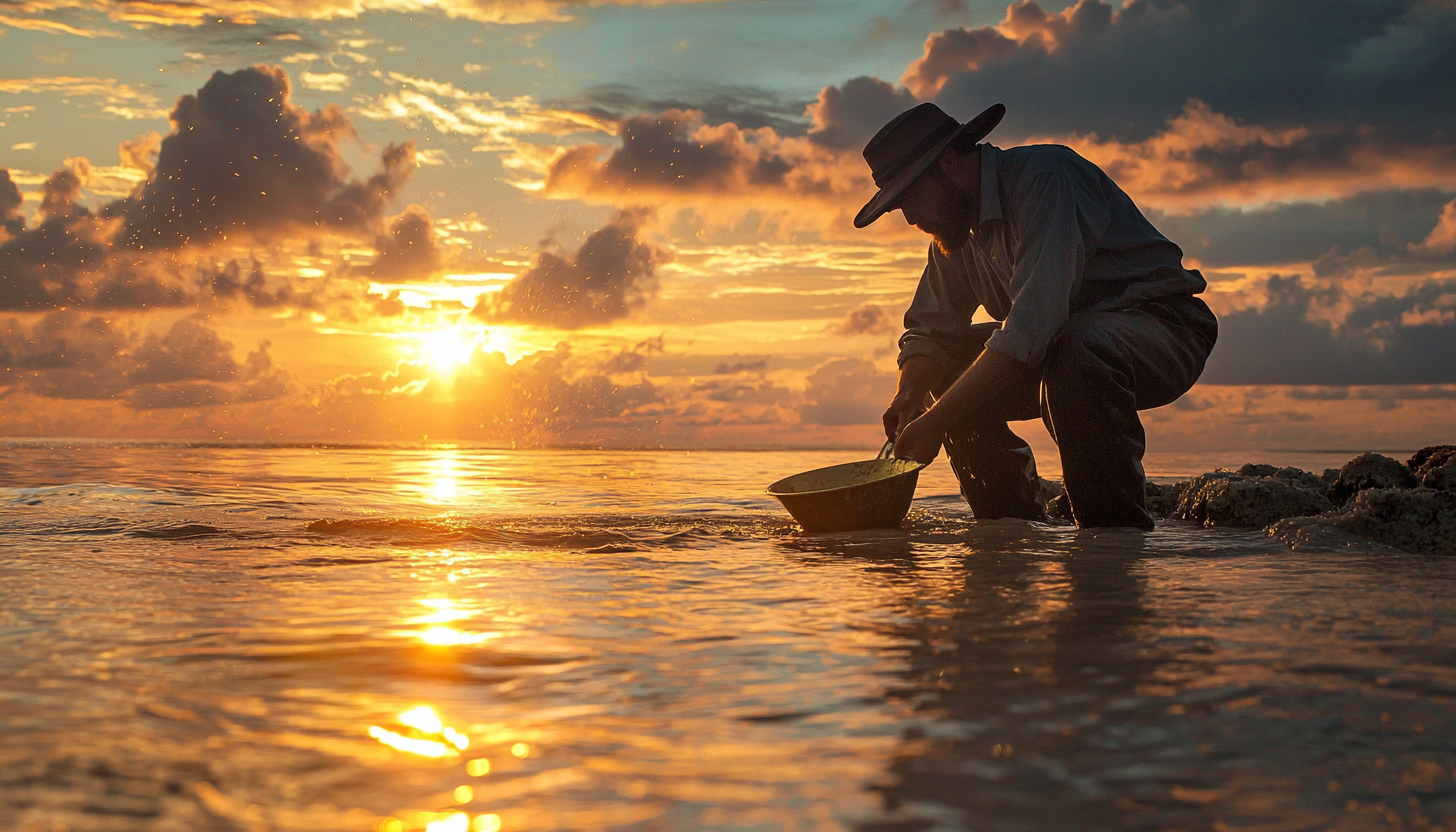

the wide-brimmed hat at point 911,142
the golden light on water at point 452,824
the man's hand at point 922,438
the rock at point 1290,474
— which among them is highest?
the wide-brimmed hat at point 911,142

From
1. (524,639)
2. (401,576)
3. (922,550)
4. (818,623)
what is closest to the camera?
(524,639)

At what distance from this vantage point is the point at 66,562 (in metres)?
3.09

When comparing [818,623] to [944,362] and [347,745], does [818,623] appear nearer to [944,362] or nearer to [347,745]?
[347,745]

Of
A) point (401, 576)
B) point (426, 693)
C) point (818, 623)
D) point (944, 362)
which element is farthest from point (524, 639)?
point (944, 362)

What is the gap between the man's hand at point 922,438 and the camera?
3.67 metres

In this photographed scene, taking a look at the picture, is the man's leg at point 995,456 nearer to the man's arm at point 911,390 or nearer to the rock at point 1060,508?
the man's arm at point 911,390

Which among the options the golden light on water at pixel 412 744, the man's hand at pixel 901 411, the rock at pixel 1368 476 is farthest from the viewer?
the rock at pixel 1368 476

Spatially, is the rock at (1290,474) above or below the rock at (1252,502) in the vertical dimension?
above

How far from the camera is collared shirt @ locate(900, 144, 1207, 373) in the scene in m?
3.49

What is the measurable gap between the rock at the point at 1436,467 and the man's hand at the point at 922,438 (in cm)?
230

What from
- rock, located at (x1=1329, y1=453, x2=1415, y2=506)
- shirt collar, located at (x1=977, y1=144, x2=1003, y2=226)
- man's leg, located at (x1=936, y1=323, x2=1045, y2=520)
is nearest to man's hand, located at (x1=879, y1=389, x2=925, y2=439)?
man's leg, located at (x1=936, y1=323, x2=1045, y2=520)

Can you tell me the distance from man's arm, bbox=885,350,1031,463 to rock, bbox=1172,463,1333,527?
166 cm

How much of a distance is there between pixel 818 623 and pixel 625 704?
27.4 inches

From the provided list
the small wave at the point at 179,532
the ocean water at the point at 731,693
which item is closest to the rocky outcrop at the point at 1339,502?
the ocean water at the point at 731,693
